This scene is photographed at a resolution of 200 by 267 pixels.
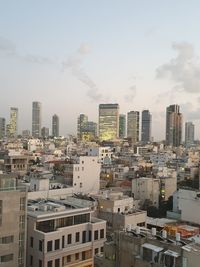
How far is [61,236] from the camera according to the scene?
80.1ft

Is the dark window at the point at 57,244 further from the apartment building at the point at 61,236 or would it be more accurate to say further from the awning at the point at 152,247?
the awning at the point at 152,247

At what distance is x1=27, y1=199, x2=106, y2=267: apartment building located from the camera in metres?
23.7

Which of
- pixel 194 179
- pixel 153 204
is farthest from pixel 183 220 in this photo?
pixel 194 179

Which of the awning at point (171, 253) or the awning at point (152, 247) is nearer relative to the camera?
the awning at point (171, 253)

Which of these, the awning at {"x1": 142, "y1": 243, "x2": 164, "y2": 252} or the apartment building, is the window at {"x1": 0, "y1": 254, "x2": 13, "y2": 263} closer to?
the apartment building

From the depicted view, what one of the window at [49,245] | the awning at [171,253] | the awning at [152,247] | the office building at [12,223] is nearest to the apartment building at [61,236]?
the window at [49,245]

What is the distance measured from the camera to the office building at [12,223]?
21.3 metres

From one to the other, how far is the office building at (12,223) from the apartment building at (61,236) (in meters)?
1.66

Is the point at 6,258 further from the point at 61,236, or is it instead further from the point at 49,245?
the point at 61,236

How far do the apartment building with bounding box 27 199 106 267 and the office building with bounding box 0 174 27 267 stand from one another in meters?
1.66

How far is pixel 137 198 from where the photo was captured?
5100cm

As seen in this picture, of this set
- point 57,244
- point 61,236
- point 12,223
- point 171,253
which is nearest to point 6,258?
point 12,223

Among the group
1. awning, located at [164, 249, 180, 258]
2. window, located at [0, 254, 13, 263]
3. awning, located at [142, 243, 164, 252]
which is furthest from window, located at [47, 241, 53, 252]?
awning, located at [164, 249, 180, 258]

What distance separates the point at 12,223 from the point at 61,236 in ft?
12.8
